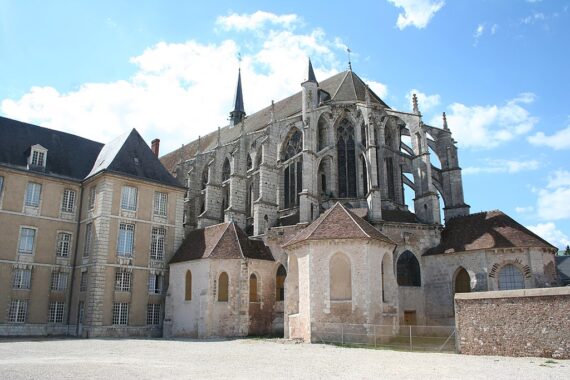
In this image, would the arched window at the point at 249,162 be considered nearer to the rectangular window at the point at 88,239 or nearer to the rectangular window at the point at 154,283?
the rectangular window at the point at 154,283

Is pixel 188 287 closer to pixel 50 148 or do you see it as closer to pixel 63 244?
pixel 63 244

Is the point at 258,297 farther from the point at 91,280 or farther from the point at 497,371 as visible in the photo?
the point at 497,371

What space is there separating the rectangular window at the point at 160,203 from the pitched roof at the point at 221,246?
7.45 ft

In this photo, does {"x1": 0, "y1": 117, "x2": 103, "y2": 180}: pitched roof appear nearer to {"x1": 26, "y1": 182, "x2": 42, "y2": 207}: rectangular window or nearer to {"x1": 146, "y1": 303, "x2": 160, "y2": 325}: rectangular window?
{"x1": 26, "y1": 182, "x2": 42, "y2": 207}: rectangular window

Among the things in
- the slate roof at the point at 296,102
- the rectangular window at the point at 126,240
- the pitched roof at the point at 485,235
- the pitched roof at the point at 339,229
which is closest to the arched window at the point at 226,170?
the slate roof at the point at 296,102

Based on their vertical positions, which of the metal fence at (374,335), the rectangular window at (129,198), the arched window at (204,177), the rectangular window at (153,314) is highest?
the arched window at (204,177)

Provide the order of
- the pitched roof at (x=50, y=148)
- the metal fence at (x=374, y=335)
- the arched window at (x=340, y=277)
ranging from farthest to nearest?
the pitched roof at (x=50, y=148)
the arched window at (x=340, y=277)
the metal fence at (x=374, y=335)

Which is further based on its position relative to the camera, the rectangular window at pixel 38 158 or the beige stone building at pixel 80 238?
the rectangular window at pixel 38 158

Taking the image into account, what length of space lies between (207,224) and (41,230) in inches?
395

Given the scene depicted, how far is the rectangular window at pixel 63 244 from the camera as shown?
2733 centimetres

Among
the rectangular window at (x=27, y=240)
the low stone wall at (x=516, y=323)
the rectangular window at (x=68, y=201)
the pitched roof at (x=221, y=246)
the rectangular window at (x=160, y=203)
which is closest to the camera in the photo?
the low stone wall at (x=516, y=323)

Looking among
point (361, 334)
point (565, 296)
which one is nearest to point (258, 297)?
point (361, 334)

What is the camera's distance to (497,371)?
11.7m

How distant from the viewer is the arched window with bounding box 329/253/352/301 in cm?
2136
